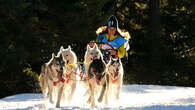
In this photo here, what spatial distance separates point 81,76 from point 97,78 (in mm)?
795

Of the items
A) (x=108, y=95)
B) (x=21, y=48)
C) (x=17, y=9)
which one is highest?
(x=17, y=9)

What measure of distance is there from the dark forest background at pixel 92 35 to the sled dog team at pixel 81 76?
270cm

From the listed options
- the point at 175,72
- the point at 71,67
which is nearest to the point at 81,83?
the point at 71,67

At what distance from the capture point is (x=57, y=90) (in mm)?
9812

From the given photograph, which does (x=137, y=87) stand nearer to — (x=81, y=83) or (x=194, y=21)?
(x=81, y=83)

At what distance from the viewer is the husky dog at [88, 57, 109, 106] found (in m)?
9.47

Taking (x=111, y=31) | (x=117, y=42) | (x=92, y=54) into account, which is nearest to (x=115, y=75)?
(x=92, y=54)

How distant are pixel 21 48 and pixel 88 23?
2.53 metres

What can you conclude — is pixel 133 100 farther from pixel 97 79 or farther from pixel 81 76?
pixel 97 79

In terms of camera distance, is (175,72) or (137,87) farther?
(175,72)

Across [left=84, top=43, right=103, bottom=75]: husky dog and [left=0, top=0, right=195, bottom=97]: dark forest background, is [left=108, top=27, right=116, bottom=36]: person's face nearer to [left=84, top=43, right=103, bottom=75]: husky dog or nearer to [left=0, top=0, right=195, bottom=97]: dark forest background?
[left=0, top=0, right=195, bottom=97]: dark forest background

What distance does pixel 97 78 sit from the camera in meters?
9.49

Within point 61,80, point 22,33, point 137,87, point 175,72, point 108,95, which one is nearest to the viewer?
point 61,80

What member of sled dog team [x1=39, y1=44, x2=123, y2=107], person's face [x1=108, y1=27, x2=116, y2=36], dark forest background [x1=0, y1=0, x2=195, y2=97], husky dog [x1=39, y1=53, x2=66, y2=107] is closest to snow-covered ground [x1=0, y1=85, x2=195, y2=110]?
sled dog team [x1=39, y1=44, x2=123, y2=107]
